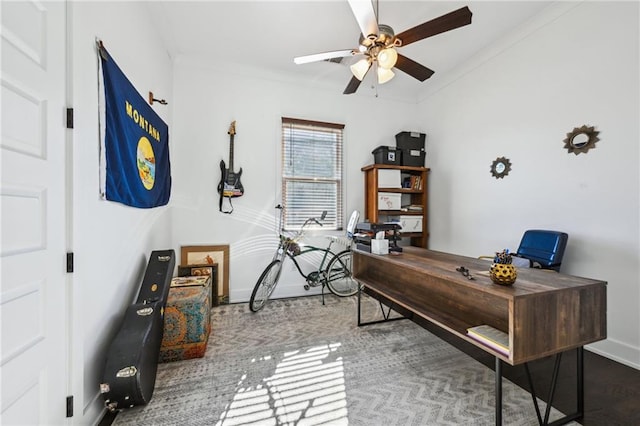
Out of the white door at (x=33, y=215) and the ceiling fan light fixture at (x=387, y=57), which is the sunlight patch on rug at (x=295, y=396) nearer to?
the white door at (x=33, y=215)

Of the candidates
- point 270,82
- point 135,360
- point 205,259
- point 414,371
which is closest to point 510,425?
point 414,371

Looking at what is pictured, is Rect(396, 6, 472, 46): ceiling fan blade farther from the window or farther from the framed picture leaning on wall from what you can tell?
the framed picture leaning on wall

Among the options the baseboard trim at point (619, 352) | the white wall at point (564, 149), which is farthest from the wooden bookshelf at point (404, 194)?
the baseboard trim at point (619, 352)

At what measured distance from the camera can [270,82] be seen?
348cm

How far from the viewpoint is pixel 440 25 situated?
1788 millimetres

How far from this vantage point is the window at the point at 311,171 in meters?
3.56

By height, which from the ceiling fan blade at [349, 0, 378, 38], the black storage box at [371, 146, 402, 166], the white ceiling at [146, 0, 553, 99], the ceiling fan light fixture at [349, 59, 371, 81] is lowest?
the black storage box at [371, 146, 402, 166]

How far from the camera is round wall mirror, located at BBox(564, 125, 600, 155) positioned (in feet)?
7.04

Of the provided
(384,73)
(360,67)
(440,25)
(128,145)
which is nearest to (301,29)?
(360,67)

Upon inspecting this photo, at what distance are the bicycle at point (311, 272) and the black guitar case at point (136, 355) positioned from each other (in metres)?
1.21

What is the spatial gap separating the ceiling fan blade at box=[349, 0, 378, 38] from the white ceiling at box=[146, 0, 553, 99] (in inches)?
28.5

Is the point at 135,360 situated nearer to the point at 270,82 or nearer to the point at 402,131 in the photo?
the point at 270,82

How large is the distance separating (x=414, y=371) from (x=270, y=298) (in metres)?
2.11

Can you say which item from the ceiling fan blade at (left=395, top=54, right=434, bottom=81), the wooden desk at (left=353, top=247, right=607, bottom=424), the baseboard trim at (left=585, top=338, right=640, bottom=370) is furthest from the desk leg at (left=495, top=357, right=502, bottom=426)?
the ceiling fan blade at (left=395, top=54, right=434, bottom=81)
